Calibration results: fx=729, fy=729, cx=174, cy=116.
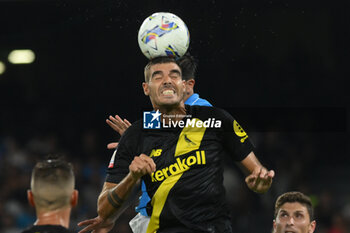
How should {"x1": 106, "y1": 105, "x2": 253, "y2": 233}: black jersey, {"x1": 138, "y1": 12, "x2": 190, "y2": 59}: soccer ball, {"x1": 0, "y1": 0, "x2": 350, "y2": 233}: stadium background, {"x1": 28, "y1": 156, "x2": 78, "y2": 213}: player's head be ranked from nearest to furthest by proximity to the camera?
{"x1": 28, "y1": 156, "x2": 78, "y2": 213}: player's head → {"x1": 106, "y1": 105, "x2": 253, "y2": 233}: black jersey → {"x1": 138, "y1": 12, "x2": 190, "y2": 59}: soccer ball → {"x1": 0, "y1": 0, "x2": 350, "y2": 233}: stadium background

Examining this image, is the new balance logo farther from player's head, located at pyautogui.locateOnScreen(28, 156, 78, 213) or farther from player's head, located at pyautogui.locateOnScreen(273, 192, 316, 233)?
player's head, located at pyautogui.locateOnScreen(273, 192, 316, 233)

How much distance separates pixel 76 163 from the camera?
38.6 feet

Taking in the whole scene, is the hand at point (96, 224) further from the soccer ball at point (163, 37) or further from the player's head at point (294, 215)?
the player's head at point (294, 215)

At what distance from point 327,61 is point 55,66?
536cm

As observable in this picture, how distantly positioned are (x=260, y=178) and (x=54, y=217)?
115cm

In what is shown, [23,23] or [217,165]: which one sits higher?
[23,23]

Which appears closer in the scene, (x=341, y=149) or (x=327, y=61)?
(x=341, y=149)

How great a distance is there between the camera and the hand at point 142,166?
154 inches

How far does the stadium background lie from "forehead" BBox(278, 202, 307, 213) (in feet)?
16.2

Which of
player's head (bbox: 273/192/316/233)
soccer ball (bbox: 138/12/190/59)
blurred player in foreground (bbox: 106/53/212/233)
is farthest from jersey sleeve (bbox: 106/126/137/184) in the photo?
player's head (bbox: 273/192/316/233)

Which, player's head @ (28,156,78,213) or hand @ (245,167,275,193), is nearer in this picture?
player's head @ (28,156,78,213)

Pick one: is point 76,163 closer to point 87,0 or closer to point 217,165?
point 87,0

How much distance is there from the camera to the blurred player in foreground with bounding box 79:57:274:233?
4219 millimetres

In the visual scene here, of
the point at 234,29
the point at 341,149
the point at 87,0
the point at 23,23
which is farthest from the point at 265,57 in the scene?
the point at 23,23
